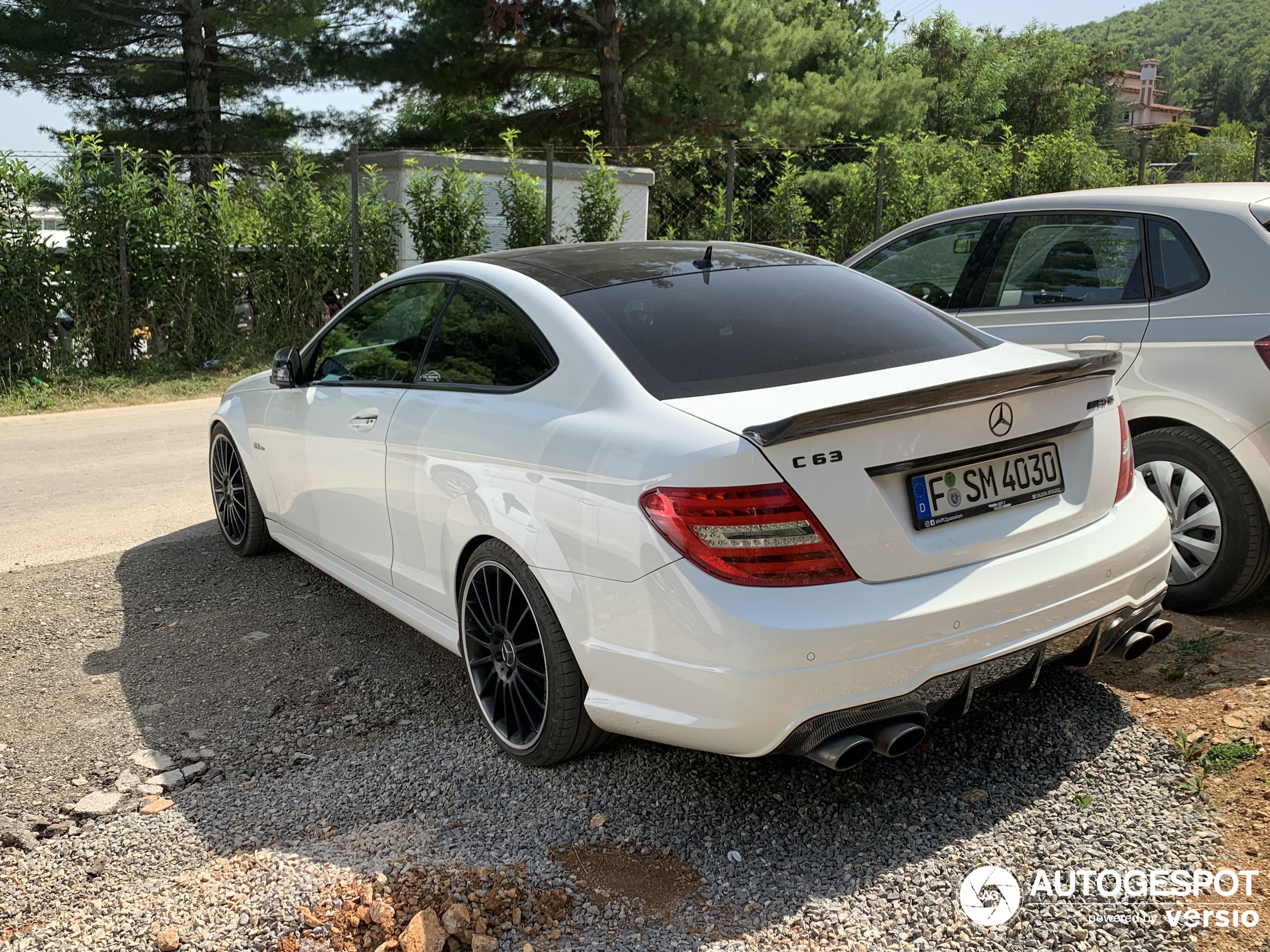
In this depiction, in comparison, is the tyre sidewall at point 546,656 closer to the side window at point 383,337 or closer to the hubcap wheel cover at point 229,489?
the side window at point 383,337

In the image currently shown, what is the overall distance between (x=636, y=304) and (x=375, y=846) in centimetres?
181

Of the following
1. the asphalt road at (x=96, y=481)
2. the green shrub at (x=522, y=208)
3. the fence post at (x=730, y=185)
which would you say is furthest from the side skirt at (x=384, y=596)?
the fence post at (x=730, y=185)

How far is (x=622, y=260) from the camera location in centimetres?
396

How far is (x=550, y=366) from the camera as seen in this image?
131 inches

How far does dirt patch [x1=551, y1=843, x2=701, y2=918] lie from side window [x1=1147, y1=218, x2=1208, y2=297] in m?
3.26

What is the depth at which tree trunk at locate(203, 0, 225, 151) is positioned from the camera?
72.4 ft

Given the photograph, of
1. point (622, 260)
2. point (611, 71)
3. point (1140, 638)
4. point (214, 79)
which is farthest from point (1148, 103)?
point (1140, 638)

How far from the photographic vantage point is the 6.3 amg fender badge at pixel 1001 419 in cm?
294

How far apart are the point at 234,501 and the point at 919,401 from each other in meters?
4.01

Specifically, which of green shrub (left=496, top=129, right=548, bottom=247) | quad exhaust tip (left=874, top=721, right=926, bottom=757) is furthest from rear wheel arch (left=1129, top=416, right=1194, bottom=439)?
green shrub (left=496, top=129, right=548, bottom=247)

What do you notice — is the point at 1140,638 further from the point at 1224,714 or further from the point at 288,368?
the point at 288,368

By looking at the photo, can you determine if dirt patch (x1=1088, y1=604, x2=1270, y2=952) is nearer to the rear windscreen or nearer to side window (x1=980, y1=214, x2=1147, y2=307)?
the rear windscreen

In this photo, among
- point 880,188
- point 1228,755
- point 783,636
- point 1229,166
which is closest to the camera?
point 783,636

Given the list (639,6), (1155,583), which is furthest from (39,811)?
Answer: (639,6)
